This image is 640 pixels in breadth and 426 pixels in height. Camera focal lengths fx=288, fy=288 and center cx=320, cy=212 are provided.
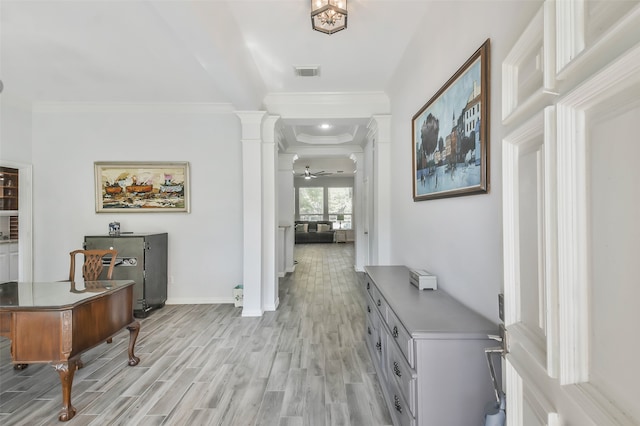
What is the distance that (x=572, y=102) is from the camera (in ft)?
1.84

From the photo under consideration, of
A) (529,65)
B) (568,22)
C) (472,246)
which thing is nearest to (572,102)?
(568,22)

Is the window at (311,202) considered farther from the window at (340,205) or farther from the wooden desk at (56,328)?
the wooden desk at (56,328)

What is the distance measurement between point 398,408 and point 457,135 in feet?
5.59

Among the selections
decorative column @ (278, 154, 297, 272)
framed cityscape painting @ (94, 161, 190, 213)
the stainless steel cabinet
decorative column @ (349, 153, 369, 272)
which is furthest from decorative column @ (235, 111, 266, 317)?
decorative column @ (349, 153, 369, 272)

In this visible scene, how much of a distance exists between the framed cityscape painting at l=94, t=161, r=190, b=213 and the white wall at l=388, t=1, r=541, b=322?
125 inches

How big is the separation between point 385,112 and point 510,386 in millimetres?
3534

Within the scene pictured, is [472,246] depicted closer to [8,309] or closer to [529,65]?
[529,65]

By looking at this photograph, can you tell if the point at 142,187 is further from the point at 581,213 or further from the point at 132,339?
the point at 581,213

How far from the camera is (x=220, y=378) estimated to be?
7.88ft

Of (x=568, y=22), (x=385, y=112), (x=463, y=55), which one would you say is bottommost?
(x=568, y=22)

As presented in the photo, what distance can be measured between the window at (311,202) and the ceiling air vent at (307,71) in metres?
10.1

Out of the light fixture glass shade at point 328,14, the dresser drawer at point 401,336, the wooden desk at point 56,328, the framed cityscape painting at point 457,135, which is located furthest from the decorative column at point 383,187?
the wooden desk at point 56,328

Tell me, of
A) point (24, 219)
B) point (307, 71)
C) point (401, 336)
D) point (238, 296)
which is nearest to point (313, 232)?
point (238, 296)

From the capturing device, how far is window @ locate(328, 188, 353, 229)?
13.4 meters
